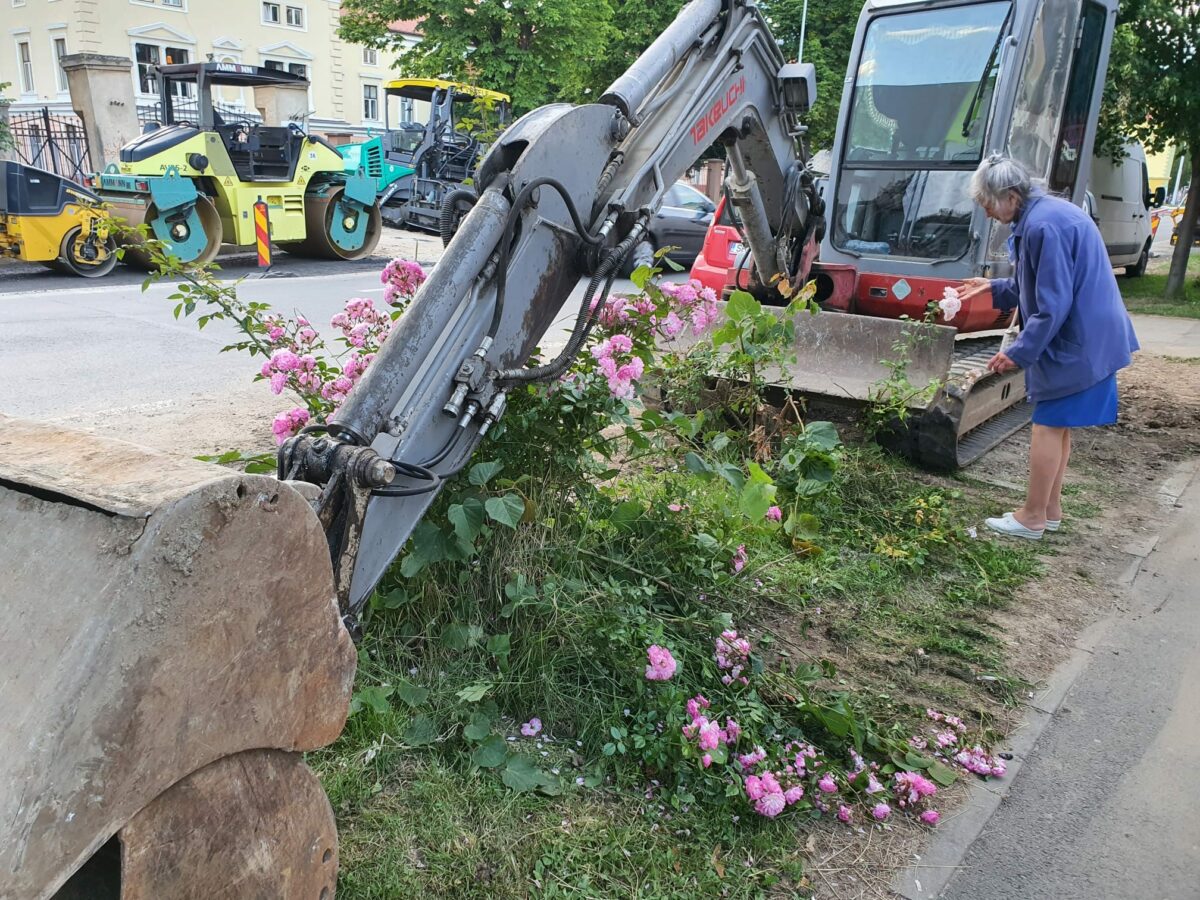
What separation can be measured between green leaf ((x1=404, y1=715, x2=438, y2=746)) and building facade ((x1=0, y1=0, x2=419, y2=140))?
1304 inches

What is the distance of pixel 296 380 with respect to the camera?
136 inches

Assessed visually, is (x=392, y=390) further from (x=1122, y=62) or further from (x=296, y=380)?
(x=1122, y=62)

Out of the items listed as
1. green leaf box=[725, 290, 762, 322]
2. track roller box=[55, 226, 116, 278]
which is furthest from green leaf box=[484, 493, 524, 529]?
track roller box=[55, 226, 116, 278]

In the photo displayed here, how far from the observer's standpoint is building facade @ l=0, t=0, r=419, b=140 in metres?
34.3

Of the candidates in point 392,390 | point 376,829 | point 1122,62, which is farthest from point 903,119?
point 1122,62

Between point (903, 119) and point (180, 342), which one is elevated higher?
point (903, 119)

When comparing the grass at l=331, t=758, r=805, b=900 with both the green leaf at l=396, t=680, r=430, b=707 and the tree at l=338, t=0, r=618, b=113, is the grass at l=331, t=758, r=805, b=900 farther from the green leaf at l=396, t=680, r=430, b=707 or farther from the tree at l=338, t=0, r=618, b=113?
the tree at l=338, t=0, r=618, b=113

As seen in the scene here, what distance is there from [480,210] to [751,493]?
5.11ft

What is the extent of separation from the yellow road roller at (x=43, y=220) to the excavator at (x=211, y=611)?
10.8 meters

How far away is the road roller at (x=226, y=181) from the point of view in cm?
1284

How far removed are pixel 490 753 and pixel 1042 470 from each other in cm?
331

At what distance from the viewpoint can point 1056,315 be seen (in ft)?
14.8

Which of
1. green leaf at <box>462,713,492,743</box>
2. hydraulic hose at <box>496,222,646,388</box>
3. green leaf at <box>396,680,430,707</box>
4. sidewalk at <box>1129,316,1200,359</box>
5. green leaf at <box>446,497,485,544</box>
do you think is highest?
hydraulic hose at <box>496,222,646,388</box>

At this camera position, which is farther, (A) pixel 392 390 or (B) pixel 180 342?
(B) pixel 180 342
